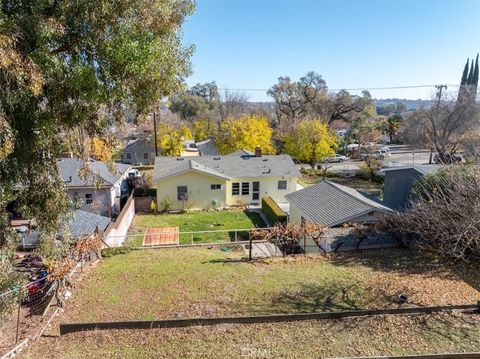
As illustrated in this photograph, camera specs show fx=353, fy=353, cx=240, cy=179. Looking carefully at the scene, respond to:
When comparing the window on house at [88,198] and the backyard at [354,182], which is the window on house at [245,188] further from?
the window on house at [88,198]

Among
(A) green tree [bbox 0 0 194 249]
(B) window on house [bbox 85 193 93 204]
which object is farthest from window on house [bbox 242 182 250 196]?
(A) green tree [bbox 0 0 194 249]

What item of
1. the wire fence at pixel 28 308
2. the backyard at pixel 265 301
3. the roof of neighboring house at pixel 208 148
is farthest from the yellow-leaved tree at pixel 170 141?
the wire fence at pixel 28 308

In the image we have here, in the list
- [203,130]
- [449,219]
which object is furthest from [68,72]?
[203,130]

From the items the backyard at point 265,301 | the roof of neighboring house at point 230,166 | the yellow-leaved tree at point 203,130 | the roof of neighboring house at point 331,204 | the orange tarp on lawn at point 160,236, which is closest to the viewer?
the backyard at point 265,301

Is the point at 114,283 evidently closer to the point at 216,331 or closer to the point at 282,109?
the point at 216,331

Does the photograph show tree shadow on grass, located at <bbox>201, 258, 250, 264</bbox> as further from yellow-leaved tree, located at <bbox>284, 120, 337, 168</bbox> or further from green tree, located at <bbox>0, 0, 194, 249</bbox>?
yellow-leaved tree, located at <bbox>284, 120, 337, 168</bbox>

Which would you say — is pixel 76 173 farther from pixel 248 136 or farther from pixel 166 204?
pixel 248 136
